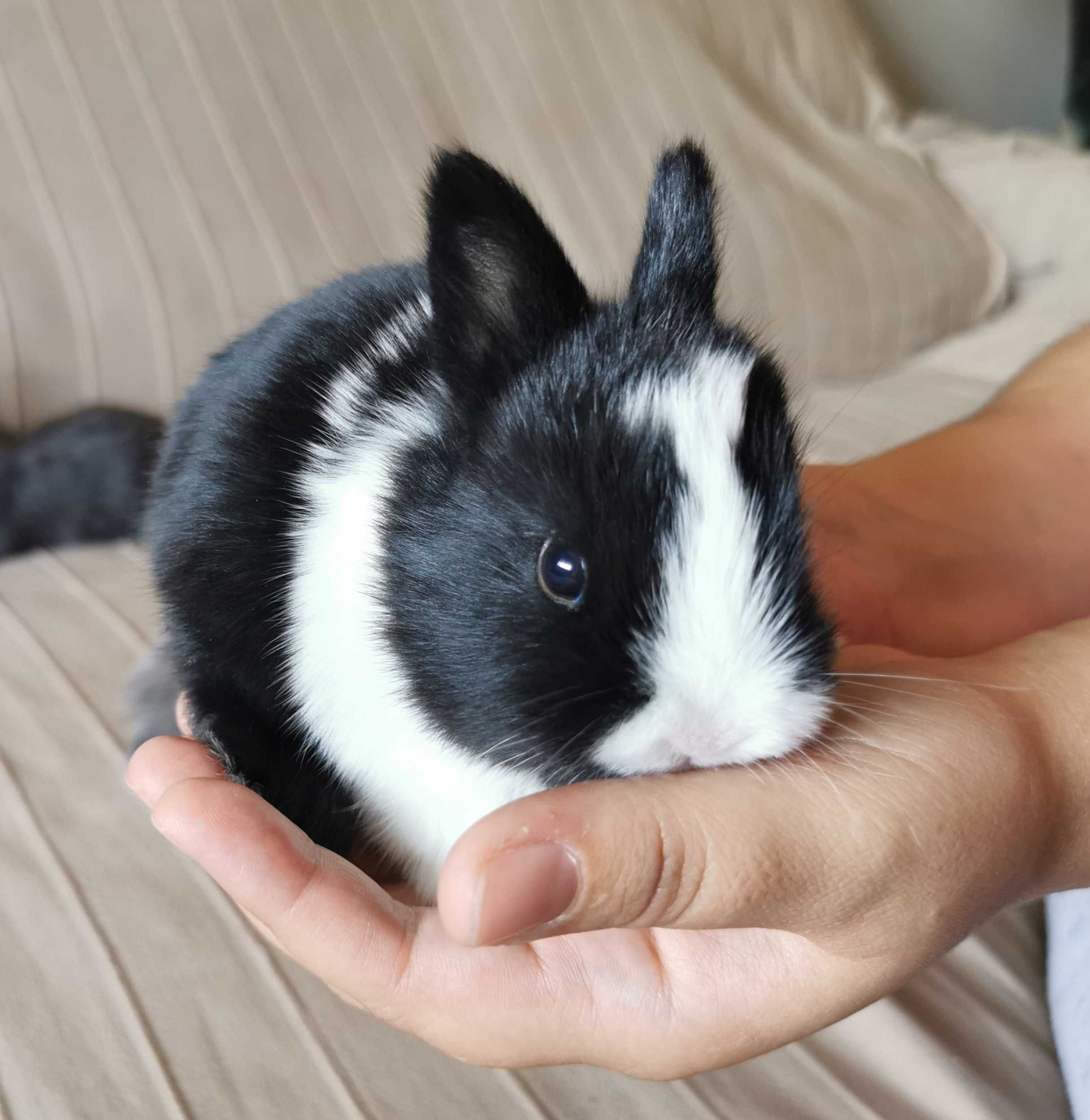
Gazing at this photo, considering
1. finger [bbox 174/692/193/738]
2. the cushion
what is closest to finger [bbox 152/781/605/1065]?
finger [bbox 174/692/193/738]

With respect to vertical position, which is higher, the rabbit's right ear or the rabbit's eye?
the rabbit's right ear

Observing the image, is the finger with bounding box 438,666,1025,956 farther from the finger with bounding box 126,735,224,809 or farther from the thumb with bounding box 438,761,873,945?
the finger with bounding box 126,735,224,809

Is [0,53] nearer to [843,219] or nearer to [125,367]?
[125,367]

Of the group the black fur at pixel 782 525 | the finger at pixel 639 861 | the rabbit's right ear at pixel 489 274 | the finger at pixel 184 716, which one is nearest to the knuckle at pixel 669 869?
the finger at pixel 639 861

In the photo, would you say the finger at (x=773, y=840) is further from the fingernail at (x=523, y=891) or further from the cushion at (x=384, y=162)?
the cushion at (x=384, y=162)

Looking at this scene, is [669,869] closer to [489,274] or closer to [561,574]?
[561,574]

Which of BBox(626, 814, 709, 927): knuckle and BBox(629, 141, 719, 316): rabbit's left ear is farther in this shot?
BBox(629, 141, 719, 316): rabbit's left ear
